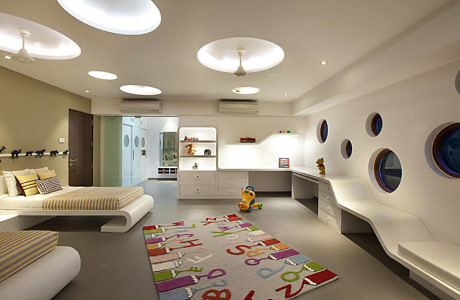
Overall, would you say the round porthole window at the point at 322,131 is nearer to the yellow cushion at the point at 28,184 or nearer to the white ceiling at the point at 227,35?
the white ceiling at the point at 227,35

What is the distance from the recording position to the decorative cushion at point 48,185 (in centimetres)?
391

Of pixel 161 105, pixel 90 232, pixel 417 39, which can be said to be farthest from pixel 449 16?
pixel 161 105

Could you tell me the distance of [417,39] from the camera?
2248mm

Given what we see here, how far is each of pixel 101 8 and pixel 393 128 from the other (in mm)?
3845

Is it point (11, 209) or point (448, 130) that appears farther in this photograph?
point (11, 209)

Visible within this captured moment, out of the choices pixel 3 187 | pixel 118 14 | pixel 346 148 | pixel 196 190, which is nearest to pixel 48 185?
pixel 3 187

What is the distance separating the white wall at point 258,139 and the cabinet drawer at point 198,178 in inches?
25.6

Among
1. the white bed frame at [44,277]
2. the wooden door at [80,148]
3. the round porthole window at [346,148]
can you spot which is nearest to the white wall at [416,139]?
the round porthole window at [346,148]

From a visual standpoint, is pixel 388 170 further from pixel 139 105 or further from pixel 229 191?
pixel 139 105

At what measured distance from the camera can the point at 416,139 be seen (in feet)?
9.39

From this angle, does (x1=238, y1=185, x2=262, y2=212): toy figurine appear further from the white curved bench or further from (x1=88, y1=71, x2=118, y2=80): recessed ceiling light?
(x1=88, y1=71, x2=118, y2=80): recessed ceiling light

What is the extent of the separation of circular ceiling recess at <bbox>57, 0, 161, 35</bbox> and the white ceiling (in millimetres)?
78

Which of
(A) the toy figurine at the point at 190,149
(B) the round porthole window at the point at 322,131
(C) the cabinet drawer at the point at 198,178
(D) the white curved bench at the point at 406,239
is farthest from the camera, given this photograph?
(A) the toy figurine at the point at 190,149

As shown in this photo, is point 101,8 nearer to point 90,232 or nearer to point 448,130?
point 90,232
